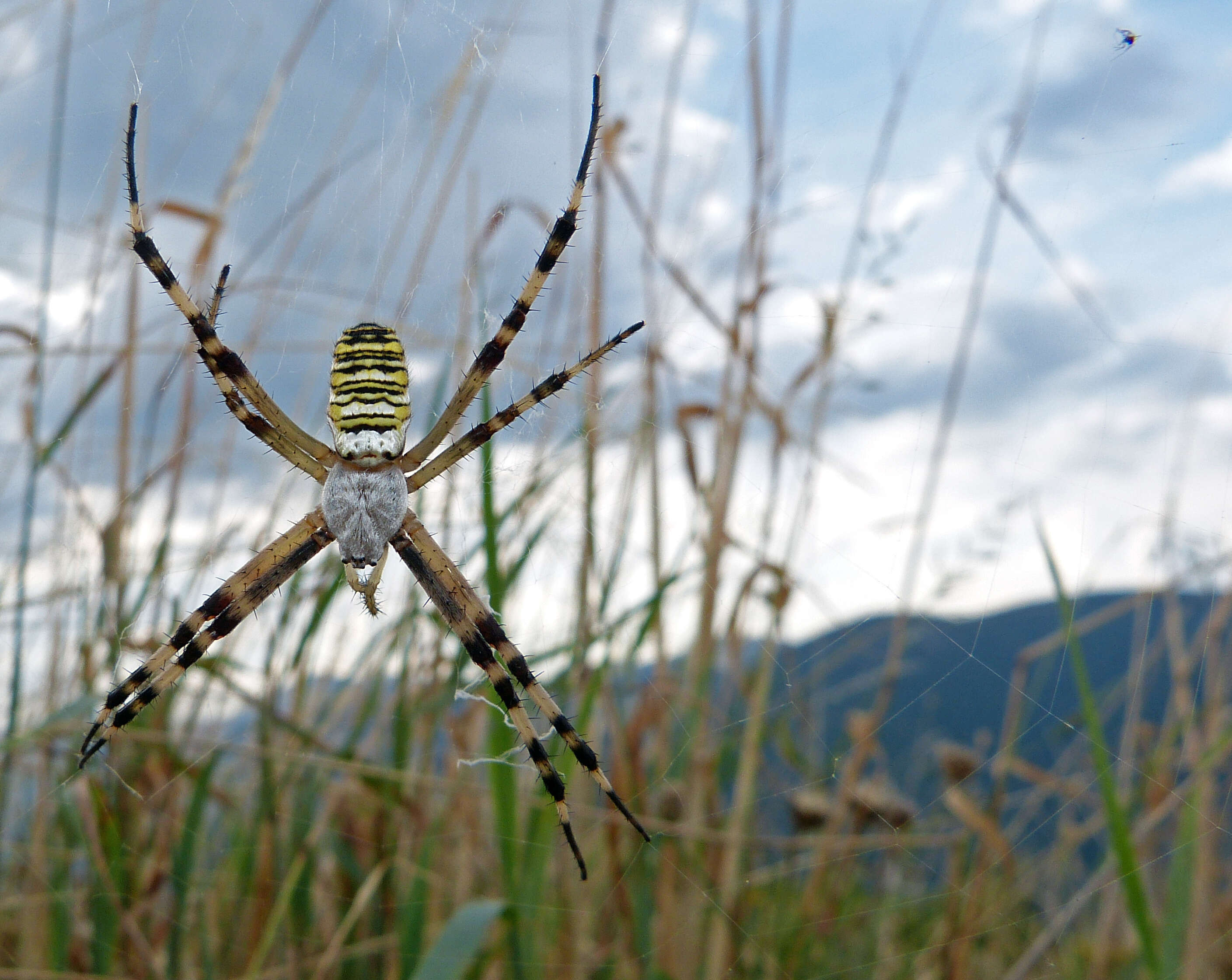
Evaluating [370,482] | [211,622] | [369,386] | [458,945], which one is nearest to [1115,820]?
[458,945]

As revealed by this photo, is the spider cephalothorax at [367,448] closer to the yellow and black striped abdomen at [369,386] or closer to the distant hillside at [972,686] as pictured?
the yellow and black striped abdomen at [369,386]

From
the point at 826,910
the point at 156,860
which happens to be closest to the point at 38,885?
the point at 156,860

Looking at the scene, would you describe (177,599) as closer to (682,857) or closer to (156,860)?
(156,860)

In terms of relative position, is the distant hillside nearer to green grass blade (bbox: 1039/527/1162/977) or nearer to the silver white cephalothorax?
green grass blade (bbox: 1039/527/1162/977)

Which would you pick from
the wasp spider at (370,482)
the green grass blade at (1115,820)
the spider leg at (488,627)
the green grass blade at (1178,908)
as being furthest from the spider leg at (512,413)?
the green grass blade at (1178,908)

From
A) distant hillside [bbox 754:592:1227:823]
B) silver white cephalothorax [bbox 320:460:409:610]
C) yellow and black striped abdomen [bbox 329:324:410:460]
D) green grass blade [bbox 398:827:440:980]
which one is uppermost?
yellow and black striped abdomen [bbox 329:324:410:460]

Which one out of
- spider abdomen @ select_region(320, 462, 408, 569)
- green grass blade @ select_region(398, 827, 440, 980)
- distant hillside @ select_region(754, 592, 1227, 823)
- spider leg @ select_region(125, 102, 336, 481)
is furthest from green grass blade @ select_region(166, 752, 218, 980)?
distant hillside @ select_region(754, 592, 1227, 823)
